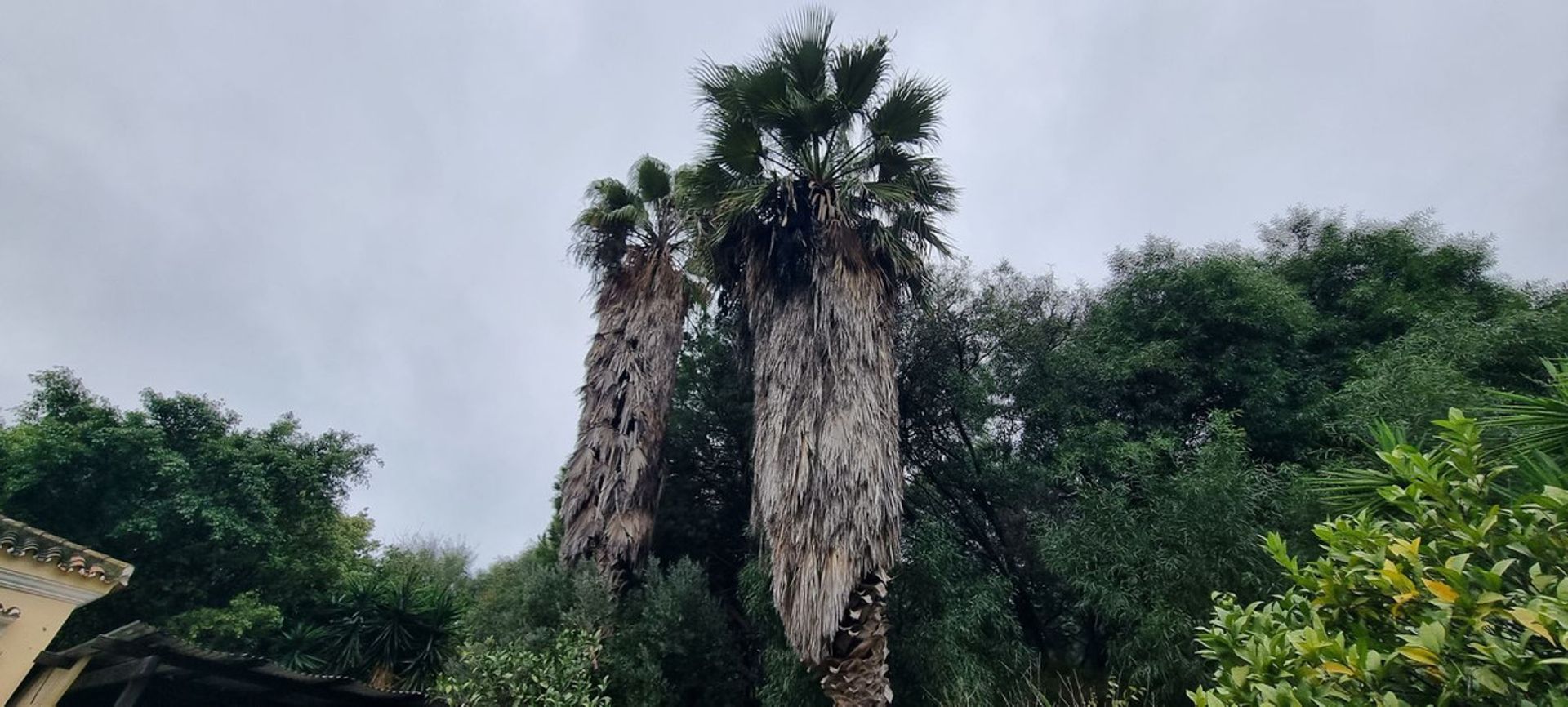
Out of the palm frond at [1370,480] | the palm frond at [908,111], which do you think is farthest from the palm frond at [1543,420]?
the palm frond at [908,111]

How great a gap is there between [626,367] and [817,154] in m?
4.12

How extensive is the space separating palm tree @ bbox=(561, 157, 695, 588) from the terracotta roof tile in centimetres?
427

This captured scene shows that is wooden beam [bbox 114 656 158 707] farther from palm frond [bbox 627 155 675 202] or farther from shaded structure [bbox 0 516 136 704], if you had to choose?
palm frond [bbox 627 155 675 202]

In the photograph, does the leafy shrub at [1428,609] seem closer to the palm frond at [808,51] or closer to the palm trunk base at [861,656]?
the palm trunk base at [861,656]

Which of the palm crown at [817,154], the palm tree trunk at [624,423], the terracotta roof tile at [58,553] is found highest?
the palm crown at [817,154]

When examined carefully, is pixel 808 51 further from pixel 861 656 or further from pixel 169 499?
pixel 169 499

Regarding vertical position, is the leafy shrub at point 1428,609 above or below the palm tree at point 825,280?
below

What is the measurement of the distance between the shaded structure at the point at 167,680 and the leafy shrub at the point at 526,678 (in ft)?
6.47

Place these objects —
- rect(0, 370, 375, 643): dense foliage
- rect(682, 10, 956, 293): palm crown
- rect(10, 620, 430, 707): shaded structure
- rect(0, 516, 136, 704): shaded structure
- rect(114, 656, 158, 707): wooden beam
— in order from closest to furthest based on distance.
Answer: rect(0, 516, 136, 704): shaded structure, rect(10, 620, 430, 707): shaded structure, rect(114, 656, 158, 707): wooden beam, rect(682, 10, 956, 293): palm crown, rect(0, 370, 375, 643): dense foliage

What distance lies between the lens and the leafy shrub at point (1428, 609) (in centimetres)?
195

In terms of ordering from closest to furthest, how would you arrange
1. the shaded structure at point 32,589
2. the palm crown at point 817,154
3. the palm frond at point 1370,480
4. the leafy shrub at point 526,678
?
the palm frond at point 1370,480 < the shaded structure at point 32,589 < the leafy shrub at point 526,678 < the palm crown at point 817,154

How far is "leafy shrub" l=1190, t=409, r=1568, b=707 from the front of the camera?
195 cm

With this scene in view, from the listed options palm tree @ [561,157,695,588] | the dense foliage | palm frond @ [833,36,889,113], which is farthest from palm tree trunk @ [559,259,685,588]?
the dense foliage

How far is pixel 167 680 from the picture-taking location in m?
7.29
